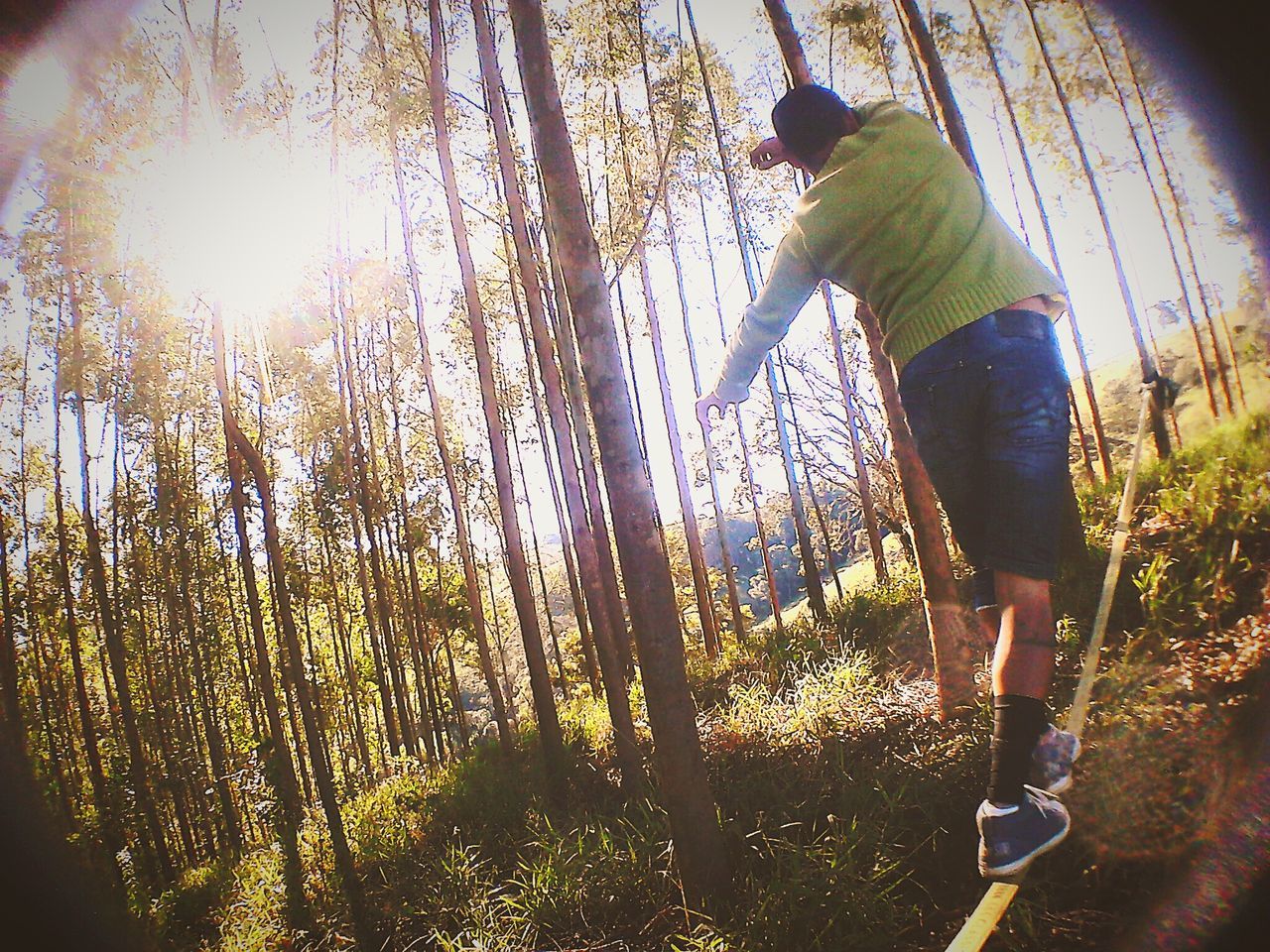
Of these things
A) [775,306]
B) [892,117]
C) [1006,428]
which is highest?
[892,117]

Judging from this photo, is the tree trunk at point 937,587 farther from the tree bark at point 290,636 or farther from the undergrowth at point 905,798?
the tree bark at point 290,636

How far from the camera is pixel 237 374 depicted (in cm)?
1113

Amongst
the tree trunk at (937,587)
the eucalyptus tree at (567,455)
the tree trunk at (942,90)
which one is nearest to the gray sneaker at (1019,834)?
the tree trunk at (937,587)

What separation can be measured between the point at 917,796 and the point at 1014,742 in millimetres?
2040

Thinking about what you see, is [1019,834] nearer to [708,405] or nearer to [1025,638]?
[1025,638]

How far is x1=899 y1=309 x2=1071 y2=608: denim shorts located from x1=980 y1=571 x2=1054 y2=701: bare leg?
33mm

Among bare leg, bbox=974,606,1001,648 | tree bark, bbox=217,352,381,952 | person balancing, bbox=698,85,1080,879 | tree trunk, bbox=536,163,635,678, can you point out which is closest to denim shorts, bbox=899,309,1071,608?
person balancing, bbox=698,85,1080,879

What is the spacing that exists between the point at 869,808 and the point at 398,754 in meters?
17.7

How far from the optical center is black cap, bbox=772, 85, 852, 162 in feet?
4.68

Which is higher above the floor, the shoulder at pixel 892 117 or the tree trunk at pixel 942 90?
the tree trunk at pixel 942 90

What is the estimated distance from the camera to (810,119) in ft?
4.71

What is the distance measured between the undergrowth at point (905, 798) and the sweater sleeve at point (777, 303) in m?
2.01

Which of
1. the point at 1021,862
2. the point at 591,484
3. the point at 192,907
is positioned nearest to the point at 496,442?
the point at 591,484

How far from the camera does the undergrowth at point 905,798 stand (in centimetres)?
199
